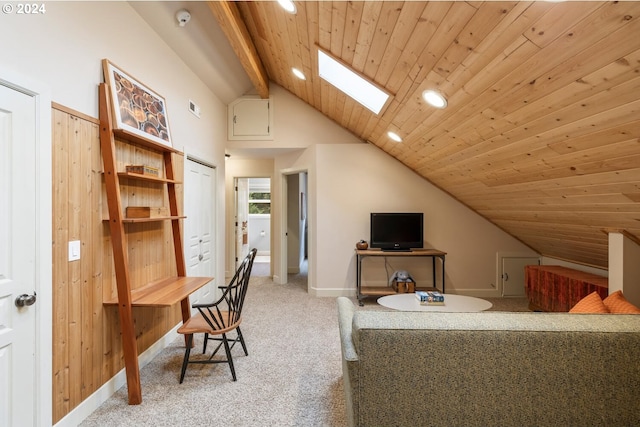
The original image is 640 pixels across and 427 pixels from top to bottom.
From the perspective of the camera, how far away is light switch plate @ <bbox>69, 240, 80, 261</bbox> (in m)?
1.82

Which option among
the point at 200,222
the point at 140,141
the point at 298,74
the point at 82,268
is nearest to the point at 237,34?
the point at 298,74

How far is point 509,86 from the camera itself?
1.71m

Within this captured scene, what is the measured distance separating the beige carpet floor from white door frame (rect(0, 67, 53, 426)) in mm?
436

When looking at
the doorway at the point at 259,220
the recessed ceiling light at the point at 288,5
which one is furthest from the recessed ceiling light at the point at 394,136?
the doorway at the point at 259,220

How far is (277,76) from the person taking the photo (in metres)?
4.38

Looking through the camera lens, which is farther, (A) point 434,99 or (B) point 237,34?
(B) point 237,34

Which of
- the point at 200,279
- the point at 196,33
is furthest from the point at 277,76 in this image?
the point at 200,279

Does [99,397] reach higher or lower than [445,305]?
lower

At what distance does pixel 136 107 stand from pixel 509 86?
8.69 feet

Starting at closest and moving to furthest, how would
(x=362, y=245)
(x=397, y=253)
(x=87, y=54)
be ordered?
(x=87, y=54), (x=397, y=253), (x=362, y=245)

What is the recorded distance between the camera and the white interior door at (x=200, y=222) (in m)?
3.45

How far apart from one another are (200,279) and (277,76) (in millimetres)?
3144

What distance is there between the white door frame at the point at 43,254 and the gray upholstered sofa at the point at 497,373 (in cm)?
166

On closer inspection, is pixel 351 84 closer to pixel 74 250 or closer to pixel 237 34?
pixel 237 34
